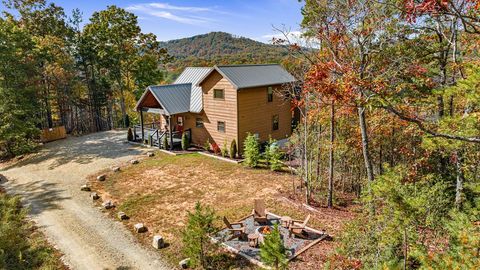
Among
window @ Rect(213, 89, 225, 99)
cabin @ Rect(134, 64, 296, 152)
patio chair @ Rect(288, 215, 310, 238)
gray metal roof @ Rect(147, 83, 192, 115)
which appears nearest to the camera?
patio chair @ Rect(288, 215, 310, 238)

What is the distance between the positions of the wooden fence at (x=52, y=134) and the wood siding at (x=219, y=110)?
1642 centimetres

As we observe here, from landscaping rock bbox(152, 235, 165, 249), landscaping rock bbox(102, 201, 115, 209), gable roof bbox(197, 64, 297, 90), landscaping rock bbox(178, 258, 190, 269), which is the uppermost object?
gable roof bbox(197, 64, 297, 90)

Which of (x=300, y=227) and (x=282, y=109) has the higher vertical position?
(x=282, y=109)

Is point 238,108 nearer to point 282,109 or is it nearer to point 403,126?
point 282,109

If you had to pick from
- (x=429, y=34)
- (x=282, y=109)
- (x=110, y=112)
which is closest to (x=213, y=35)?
(x=110, y=112)

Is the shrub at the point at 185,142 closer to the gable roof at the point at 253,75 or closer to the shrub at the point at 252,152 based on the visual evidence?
the gable roof at the point at 253,75

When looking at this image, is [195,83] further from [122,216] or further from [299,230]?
[299,230]

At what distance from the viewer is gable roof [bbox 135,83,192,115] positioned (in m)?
24.0

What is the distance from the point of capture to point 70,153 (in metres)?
24.9

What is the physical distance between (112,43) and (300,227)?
3174cm

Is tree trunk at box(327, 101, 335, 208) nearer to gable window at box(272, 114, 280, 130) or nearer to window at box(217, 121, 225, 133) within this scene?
window at box(217, 121, 225, 133)

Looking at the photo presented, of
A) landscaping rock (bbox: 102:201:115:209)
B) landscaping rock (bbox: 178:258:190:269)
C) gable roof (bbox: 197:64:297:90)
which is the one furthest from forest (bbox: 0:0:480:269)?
landscaping rock (bbox: 102:201:115:209)

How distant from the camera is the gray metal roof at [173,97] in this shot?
24.0 m

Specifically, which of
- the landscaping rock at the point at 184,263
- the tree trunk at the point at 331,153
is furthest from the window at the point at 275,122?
the landscaping rock at the point at 184,263
